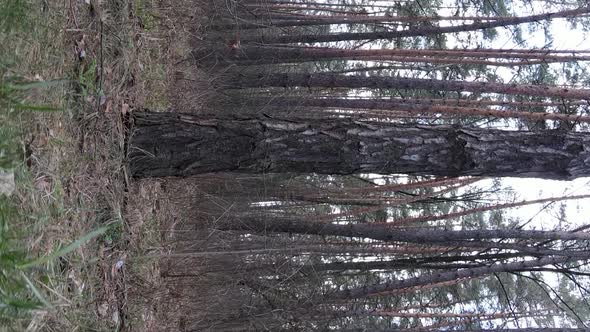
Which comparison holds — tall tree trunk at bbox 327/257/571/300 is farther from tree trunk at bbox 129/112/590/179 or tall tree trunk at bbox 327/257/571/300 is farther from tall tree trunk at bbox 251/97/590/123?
tree trunk at bbox 129/112/590/179

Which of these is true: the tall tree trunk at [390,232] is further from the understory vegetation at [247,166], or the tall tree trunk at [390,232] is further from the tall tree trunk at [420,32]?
the tall tree trunk at [420,32]

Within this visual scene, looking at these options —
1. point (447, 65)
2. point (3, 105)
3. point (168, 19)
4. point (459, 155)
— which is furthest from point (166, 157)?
point (447, 65)

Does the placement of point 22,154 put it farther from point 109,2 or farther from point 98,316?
point 109,2

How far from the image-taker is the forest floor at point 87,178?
120 inches

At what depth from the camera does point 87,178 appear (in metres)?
3.82

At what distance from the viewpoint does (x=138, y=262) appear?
4.96 meters

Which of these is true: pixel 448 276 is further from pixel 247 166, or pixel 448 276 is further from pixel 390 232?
pixel 247 166

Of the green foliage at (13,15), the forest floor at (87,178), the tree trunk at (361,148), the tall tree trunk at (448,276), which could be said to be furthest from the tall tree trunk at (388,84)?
the green foliage at (13,15)

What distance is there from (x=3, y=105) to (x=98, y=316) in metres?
1.91

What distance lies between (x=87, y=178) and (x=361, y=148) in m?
1.97

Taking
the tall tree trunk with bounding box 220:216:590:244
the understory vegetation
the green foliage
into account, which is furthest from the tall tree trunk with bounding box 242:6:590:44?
the green foliage

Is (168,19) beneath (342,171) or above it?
above

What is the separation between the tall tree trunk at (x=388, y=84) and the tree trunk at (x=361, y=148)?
3255mm

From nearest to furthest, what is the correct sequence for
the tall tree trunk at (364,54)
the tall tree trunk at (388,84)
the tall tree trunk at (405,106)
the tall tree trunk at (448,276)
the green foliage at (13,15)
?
1. the green foliage at (13,15)
2. the tall tree trunk at (448,276)
3. the tall tree trunk at (388,84)
4. the tall tree trunk at (405,106)
5. the tall tree trunk at (364,54)
